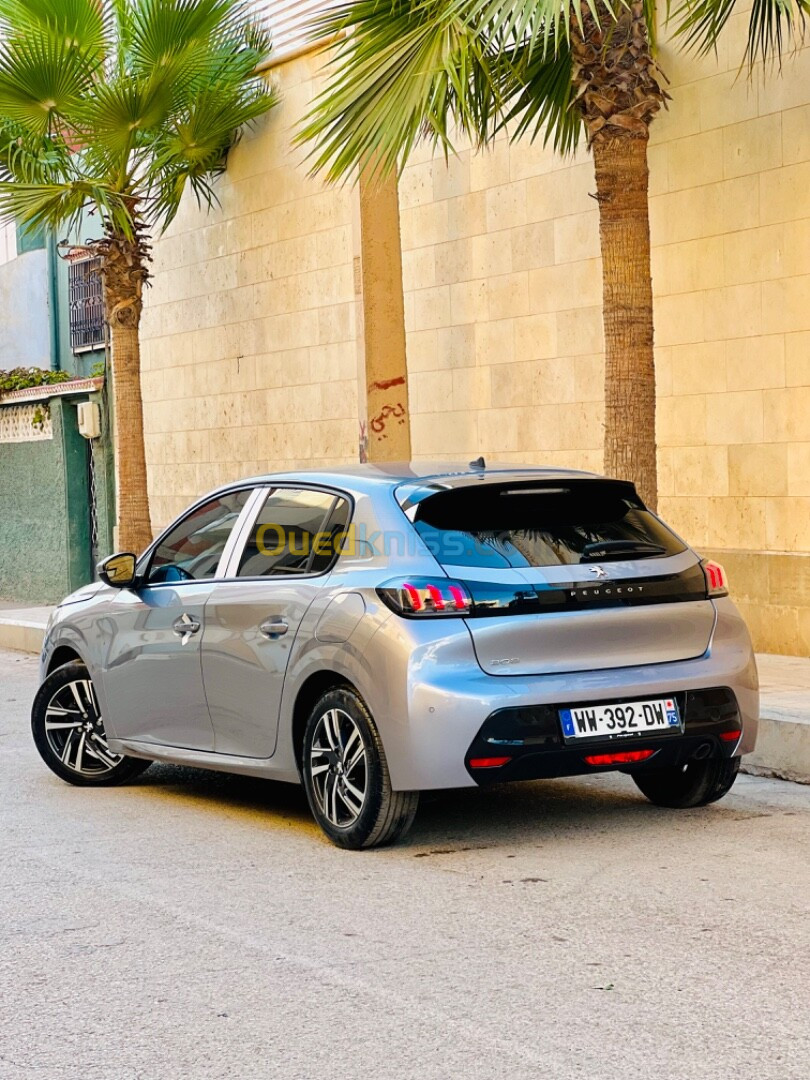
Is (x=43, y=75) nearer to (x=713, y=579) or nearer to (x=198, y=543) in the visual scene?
(x=198, y=543)

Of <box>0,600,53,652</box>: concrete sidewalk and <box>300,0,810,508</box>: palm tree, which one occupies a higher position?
<box>300,0,810,508</box>: palm tree

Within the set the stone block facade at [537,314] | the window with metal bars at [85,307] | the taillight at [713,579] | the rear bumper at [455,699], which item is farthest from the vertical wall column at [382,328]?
the window with metal bars at [85,307]

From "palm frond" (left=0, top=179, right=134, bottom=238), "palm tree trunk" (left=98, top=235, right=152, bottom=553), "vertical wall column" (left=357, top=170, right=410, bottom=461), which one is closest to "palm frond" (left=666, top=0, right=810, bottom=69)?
"vertical wall column" (left=357, top=170, right=410, bottom=461)

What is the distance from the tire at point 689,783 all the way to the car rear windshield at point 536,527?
3.29 ft

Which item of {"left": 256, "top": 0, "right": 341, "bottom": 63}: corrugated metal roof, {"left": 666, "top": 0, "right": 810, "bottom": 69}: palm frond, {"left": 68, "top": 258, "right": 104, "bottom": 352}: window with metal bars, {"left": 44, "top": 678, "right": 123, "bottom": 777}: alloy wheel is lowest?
{"left": 44, "top": 678, "right": 123, "bottom": 777}: alloy wheel

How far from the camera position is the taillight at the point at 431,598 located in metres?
6.26

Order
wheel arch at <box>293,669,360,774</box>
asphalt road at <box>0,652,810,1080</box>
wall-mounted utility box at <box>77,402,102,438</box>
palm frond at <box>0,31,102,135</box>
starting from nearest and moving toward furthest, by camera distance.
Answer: asphalt road at <box>0,652,810,1080</box> → wheel arch at <box>293,669,360,774</box> → palm frond at <box>0,31,102,135</box> → wall-mounted utility box at <box>77,402,102,438</box>

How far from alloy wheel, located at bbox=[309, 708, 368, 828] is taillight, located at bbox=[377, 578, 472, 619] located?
0.54 meters

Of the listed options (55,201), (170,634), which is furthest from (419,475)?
(55,201)

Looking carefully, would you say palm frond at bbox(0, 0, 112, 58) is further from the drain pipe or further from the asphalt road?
the asphalt road

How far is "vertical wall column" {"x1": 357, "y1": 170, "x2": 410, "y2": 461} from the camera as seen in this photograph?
12.2 m

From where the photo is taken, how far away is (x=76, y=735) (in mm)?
8586

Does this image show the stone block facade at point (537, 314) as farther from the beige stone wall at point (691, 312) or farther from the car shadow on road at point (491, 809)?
the car shadow on road at point (491, 809)

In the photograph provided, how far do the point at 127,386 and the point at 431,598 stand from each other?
1159cm
